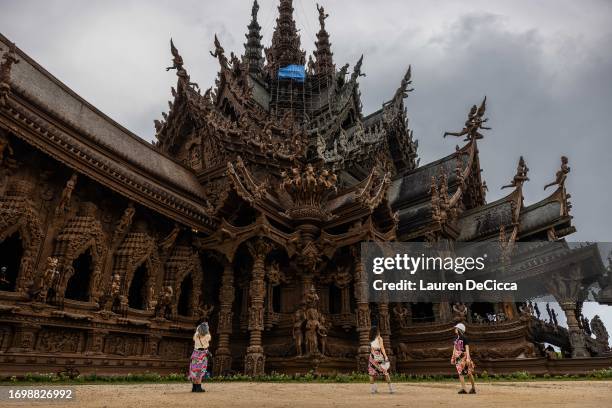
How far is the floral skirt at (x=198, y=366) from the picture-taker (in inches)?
229

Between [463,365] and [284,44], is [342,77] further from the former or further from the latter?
[463,365]

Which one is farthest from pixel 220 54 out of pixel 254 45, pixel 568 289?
pixel 254 45

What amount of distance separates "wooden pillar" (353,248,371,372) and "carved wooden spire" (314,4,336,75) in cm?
2200

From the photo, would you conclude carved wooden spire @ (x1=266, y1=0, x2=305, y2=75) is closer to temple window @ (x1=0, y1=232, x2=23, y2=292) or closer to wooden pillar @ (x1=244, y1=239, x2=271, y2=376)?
wooden pillar @ (x1=244, y1=239, x2=271, y2=376)

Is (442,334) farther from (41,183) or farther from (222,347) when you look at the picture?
(41,183)

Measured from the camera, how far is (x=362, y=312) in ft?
37.8

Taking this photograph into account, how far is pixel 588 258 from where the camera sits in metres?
13.0

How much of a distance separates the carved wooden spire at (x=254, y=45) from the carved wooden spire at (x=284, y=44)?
87.6 inches

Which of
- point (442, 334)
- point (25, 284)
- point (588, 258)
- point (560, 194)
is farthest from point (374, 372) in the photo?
point (560, 194)

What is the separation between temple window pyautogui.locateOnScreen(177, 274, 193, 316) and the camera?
1231 cm

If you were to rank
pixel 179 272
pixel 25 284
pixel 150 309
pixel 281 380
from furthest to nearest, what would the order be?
1. pixel 179 272
2. pixel 150 309
3. pixel 281 380
4. pixel 25 284

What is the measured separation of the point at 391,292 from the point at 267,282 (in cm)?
424

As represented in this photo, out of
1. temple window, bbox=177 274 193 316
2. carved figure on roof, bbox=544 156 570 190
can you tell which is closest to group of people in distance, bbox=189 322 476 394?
temple window, bbox=177 274 193 316

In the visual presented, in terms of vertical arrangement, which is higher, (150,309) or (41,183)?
(41,183)
